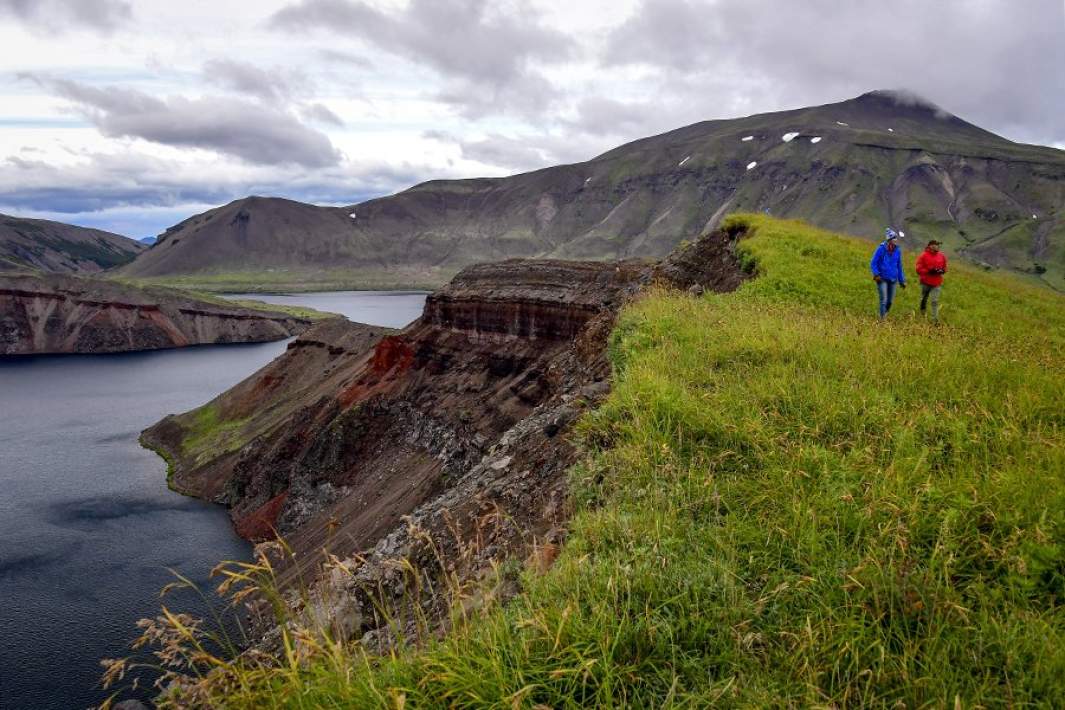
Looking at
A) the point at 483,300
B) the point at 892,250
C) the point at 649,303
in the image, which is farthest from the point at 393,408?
the point at 892,250

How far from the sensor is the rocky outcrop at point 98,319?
135500 millimetres

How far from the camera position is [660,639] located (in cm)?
432

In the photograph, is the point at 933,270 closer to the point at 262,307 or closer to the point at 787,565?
the point at 787,565

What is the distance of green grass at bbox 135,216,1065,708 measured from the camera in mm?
4039

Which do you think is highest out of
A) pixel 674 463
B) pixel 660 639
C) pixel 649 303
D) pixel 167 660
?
pixel 649 303

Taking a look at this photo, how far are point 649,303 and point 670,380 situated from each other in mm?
7533

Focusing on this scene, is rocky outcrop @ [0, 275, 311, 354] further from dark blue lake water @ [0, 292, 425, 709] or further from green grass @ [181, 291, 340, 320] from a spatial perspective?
dark blue lake water @ [0, 292, 425, 709]

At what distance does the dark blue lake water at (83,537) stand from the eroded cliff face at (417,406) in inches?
142

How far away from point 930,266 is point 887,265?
1326 millimetres

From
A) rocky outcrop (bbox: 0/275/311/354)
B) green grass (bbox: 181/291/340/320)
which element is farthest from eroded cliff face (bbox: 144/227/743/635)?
green grass (bbox: 181/291/340/320)

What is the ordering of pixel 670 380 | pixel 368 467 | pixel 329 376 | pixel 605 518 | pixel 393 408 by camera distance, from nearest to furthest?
pixel 605 518, pixel 670 380, pixel 368 467, pixel 393 408, pixel 329 376

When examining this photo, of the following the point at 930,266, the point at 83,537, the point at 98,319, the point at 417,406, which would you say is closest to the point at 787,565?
the point at 930,266

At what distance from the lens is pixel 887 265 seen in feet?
54.5

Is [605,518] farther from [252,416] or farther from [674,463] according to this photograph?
[252,416]
